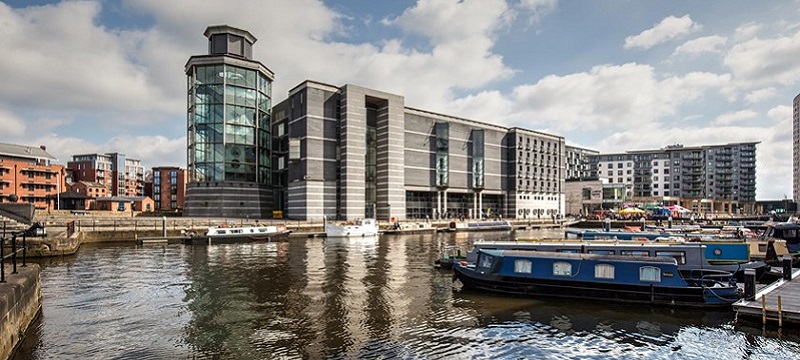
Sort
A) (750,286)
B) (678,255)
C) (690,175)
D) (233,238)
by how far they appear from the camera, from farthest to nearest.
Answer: (690,175)
(233,238)
(678,255)
(750,286)

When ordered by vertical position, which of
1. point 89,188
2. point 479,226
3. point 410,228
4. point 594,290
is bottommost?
point 479,226

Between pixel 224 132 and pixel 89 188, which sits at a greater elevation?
pixel 224 132

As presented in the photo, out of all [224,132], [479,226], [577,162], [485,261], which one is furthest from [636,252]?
[577,162]

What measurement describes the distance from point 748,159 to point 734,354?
219 metres

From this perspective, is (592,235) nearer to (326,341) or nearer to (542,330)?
(542,330)

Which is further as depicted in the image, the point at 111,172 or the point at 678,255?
the point at 111,172

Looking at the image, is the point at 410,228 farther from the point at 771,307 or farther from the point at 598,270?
the point at 771,307

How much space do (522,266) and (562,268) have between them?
7.14ft

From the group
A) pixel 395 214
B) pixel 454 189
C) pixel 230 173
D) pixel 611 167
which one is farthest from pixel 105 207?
pixel 611 167

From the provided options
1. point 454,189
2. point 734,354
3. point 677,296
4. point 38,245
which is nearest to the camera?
point 734,354

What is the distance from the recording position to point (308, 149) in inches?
3125

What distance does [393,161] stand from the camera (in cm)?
8794

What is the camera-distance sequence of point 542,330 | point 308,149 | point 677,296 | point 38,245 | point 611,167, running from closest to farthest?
point 542,330, point 677,296, point 38,245, point 308,149, point 611,167

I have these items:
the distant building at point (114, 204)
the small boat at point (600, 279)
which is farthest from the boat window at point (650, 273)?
the distant building at point (114, 204)
